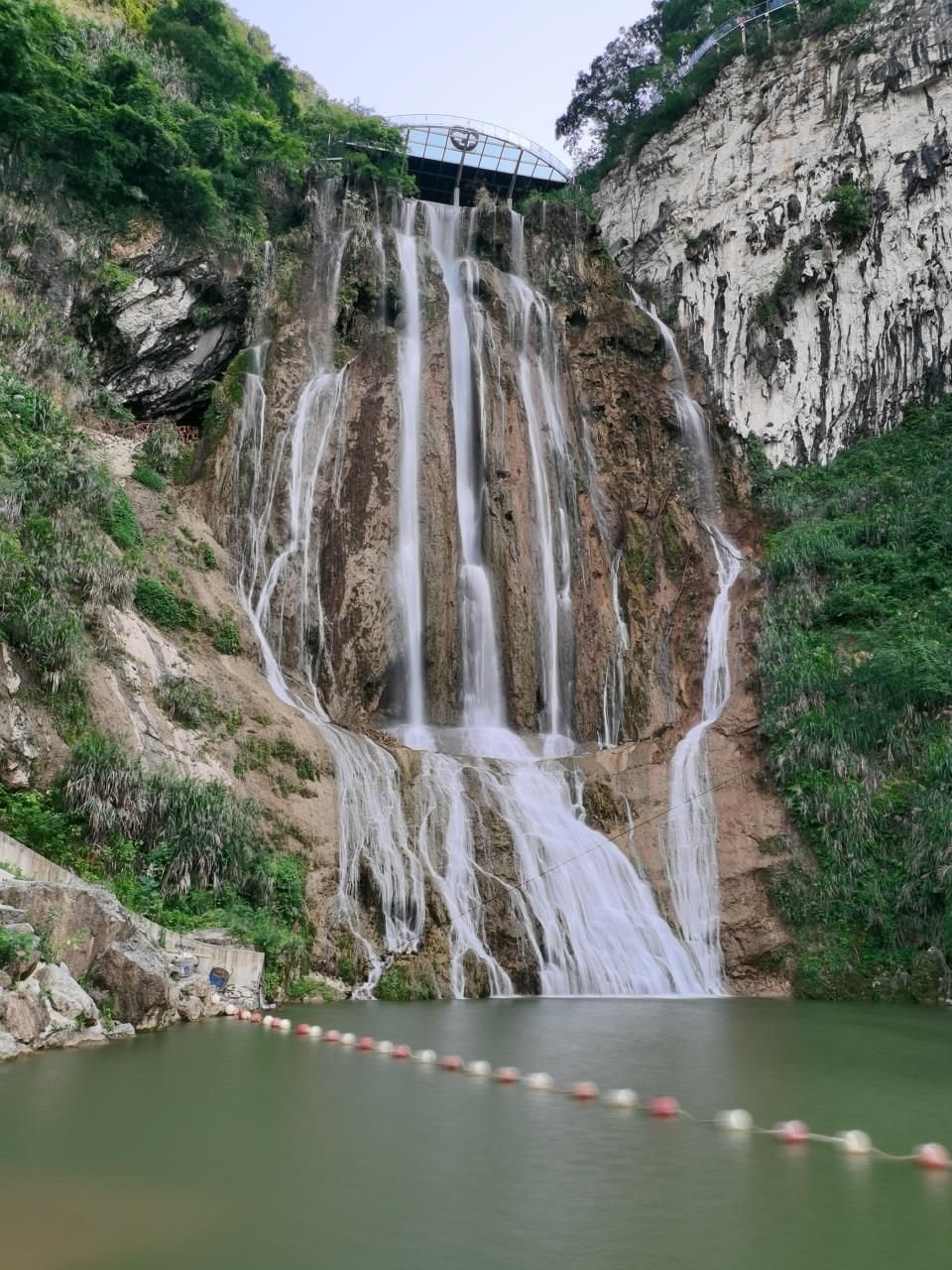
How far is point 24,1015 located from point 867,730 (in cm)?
1619

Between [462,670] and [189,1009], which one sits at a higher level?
[462,670]

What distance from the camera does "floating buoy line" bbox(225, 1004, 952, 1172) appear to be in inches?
236

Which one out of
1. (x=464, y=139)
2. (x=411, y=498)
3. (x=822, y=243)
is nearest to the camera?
(x=411, y=498)

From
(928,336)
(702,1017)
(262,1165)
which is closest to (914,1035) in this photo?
(702,1017)

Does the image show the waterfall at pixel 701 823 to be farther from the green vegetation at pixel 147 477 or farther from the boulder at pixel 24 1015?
the green vegetation at pixel 147 477

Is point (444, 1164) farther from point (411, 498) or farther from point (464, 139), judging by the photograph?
point (464, 139)

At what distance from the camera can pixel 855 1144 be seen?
602 centimetres

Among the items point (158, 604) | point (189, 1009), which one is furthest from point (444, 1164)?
point (158, 604)

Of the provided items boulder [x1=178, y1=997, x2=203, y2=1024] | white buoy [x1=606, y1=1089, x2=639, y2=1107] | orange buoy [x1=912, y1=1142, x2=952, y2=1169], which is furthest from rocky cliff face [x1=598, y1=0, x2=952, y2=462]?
orange buoy [x1=912, y1=1142, x2=952, y2=1169]

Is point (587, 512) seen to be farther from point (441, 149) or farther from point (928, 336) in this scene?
point (441, 149)

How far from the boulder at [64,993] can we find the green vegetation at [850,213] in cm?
3214

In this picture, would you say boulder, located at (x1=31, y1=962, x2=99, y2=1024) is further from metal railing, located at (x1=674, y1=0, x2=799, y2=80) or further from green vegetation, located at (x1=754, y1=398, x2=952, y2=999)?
Result: metal railing, located at (x1=674, y1=0, x2=799, y2=80)

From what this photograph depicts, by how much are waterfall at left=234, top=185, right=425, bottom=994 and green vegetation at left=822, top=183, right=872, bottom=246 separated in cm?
1578

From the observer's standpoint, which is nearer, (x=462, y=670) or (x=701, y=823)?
(x=701, y=823)
